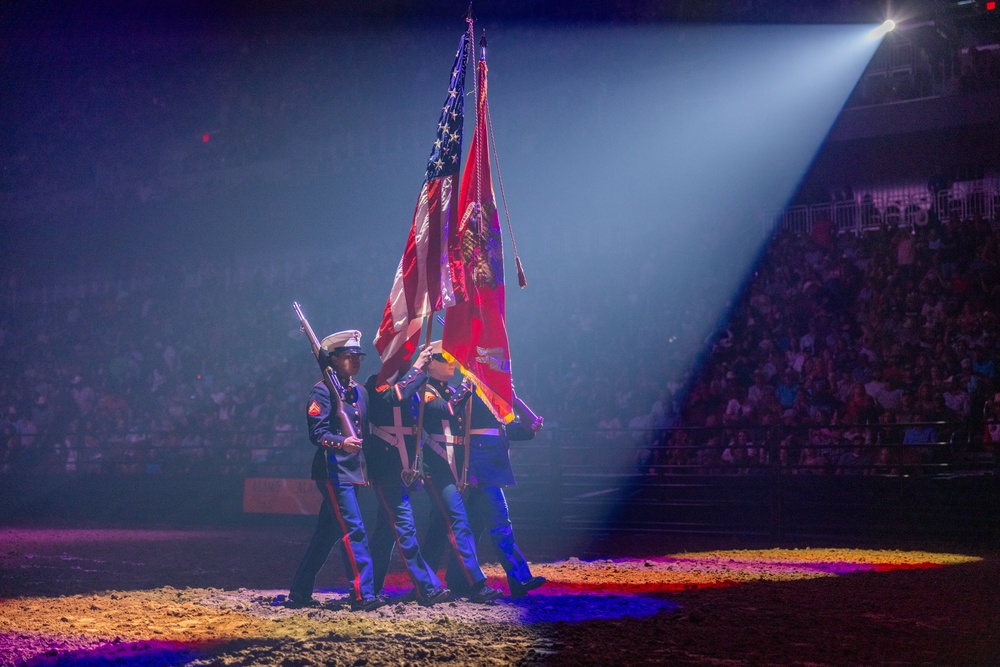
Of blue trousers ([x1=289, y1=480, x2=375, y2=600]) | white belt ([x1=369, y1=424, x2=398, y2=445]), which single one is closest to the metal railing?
white belt ([x1=369, y1=424, x2=398, y2=445])

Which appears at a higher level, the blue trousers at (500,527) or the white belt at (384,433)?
the white belt at (384,433)

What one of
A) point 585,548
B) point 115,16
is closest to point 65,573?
point 585,548

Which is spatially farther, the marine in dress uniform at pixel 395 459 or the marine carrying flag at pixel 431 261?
the marine carrying flag at pixel 431 261

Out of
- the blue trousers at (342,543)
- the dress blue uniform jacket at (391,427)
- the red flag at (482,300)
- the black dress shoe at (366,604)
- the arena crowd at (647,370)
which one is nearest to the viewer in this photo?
the black dress shoe at (366,604)

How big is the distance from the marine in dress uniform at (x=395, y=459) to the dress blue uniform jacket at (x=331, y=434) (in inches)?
6.4

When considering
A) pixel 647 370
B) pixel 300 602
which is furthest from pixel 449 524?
pixel 647 370

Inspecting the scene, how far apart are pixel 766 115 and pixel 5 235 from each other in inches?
733

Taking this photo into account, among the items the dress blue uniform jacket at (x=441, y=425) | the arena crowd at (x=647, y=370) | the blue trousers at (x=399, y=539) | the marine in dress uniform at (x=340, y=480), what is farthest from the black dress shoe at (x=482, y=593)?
the arena crowd at (x=647, y=370)

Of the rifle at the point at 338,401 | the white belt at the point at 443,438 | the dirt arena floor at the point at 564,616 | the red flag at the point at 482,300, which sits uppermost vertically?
the red flag at the point at 482,300

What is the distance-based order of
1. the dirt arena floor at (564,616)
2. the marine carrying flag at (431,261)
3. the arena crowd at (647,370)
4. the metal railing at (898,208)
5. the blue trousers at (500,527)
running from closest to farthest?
the dirt arena floor at (564,616), the blue trousers at (500,527), the marine carrying flag at (431,261), the arena crowd at (647,370), the metal railing at (898,208)

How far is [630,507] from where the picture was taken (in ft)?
43.2

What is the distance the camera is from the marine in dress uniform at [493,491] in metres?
7.16

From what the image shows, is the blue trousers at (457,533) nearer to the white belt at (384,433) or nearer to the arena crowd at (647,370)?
the white belt at (384,433)

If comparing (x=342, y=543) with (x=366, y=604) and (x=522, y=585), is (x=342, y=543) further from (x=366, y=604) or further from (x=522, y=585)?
(x=522, y=585)
